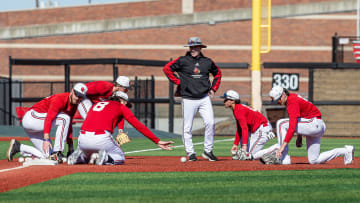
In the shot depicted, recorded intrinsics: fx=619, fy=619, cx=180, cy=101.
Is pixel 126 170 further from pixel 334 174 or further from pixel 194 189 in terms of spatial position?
pixel 334 174

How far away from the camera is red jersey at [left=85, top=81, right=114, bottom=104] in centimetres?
988

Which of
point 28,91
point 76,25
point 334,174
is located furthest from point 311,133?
Answer: point 76,25

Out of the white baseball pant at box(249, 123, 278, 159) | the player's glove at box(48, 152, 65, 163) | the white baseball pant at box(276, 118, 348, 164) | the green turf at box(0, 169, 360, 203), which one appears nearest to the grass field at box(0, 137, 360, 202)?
the green turf at box(0, 169, 360, 203)

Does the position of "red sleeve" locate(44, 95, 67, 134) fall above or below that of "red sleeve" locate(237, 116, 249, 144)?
above

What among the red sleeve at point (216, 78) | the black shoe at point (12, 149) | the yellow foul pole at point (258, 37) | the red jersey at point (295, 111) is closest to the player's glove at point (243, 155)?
the red sleeve at point (216, 78)

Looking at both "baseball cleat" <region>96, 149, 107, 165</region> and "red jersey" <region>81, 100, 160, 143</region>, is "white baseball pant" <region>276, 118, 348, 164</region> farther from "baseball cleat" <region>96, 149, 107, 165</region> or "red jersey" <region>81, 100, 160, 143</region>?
"baseball cleat" <region>96, 149, 107, 165</region>

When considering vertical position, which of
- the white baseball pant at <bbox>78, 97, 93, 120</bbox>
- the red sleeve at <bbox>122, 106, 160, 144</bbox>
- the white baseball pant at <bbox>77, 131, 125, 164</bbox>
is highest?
the white baseball pant at <bbox>78, 97, 93, 120</bbox>

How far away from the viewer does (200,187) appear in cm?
670

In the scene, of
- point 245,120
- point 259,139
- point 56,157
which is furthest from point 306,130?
point 56,157

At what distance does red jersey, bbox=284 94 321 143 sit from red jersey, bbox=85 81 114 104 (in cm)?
289

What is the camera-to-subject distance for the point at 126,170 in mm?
8414

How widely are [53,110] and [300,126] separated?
379 centimetres

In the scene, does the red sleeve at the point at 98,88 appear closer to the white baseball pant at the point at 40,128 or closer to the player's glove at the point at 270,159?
the white baseball pant at the point at 40,128

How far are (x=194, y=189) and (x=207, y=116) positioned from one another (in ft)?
13.4
